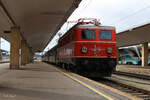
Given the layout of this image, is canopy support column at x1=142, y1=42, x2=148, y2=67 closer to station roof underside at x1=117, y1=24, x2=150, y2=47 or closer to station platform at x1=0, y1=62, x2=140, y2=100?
station roof underside at x1=117, y1=24, x2=150, y2=47

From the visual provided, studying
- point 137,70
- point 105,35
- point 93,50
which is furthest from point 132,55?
point 93,50

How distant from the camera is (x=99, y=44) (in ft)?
45.8

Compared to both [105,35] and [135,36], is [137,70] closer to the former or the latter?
[135,36]

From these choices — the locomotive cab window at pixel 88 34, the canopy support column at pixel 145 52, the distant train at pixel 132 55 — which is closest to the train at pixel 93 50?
the locomotive cab window at pixel 88 34

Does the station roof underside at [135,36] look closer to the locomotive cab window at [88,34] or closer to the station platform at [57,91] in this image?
the locomotive cab window at [88,34]

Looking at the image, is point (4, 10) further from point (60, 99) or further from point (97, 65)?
point (60, 99)

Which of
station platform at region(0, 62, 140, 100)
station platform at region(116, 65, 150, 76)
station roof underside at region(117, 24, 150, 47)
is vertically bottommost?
station platform at region(116, 65, 150, 76)

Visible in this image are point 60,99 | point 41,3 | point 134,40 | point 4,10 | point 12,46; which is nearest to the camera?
point 60,99

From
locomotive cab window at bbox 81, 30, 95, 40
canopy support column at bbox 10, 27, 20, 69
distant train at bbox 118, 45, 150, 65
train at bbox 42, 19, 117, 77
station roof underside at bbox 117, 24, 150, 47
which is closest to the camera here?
train at bbox 42, 19, 117, 77

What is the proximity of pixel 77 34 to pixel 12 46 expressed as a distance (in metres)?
11.0

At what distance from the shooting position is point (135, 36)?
34.2 metres

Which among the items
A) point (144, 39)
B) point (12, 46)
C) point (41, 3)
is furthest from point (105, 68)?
point (144, 39)

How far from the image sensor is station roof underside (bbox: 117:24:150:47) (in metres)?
30.6

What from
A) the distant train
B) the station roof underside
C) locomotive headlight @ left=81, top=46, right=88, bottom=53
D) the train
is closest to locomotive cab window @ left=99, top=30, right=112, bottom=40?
the train
